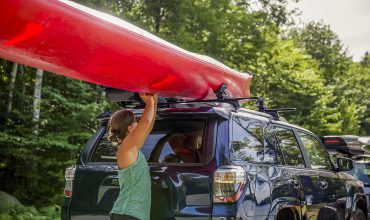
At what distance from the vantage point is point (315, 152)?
6695 mm

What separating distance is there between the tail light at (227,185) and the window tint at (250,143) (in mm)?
201

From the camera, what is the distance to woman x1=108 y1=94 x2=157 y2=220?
4016 millimetres

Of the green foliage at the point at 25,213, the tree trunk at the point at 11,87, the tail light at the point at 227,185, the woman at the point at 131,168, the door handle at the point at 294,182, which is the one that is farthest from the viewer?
the tree trunk at the point at 11,87

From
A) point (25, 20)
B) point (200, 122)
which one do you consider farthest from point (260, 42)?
point (25, 20)

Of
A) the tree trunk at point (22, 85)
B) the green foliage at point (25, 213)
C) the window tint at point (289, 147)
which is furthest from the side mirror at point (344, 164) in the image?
the tree trunk at point (22, 85)

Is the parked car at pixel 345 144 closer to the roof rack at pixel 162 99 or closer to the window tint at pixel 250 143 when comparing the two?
the window tint at pixel 250 143

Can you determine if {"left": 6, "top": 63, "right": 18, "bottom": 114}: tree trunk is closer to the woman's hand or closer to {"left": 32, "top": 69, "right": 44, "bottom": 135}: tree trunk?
{"left": 32, "top": 69, "right": 44, "bottom": 135}: tree trunk

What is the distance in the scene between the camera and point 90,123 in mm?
13836

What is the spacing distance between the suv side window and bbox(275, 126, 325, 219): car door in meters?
0.26

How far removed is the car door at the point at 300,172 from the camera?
549cm

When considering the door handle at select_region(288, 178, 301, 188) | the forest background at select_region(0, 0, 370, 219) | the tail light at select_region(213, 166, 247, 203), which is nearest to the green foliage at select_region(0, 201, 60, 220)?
the forest background at select_region(0, 0, 370, 219)

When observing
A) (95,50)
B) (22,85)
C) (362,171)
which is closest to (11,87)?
(22,85)

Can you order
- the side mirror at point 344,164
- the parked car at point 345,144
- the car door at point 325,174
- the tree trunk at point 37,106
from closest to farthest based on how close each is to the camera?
the car door at point 325,174
the side mirror at point 344,164
the parked car at point 345,144
the tree trunk at point 37,106

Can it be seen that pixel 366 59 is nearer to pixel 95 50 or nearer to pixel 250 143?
pixel 250 143
